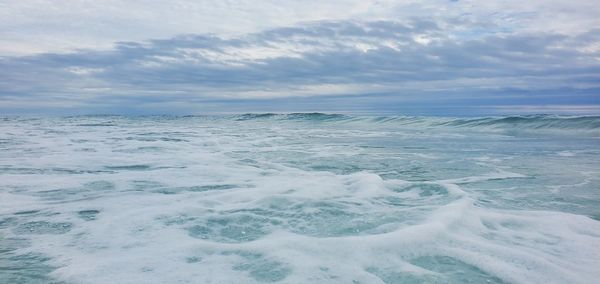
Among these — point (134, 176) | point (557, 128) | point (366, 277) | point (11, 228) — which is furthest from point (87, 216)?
point (557, 128)

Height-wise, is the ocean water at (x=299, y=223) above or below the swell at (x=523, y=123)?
below

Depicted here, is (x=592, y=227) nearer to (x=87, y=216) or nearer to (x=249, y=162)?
(x=87, y=216)

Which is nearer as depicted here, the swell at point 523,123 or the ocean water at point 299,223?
the ocean water at point 299,223

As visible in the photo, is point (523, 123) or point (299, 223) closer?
point (299, 223)

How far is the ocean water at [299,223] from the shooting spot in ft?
10.7

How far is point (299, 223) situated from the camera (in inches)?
178

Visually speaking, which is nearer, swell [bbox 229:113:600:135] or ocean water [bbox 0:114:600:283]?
ocean water [bbox 0:114:600:283]

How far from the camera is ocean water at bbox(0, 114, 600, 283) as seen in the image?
10.7 ft

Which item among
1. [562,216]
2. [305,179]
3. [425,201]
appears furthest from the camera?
[305,179]

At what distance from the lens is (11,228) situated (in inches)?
165

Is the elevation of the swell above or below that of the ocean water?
above

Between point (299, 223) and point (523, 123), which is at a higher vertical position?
point (523, 123)

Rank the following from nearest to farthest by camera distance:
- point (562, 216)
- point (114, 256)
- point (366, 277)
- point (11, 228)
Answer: point (366, 277) < point (114, 256) < point (11, 228) < point (562, 216)

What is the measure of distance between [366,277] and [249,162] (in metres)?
6.56
